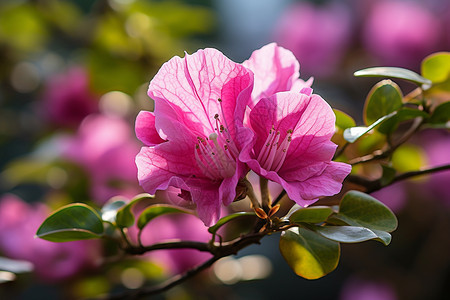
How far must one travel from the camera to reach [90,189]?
3.23ft

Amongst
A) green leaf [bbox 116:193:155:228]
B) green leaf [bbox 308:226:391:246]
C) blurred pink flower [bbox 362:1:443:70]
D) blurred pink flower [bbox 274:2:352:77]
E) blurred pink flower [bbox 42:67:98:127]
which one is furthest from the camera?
blurred pink flower [bbox 274:2:352:77]

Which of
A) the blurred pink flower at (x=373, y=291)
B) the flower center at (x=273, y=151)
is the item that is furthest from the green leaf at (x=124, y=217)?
the blurred pink flower at (x=373, y=291)

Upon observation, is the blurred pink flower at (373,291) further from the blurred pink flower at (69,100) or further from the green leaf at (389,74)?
Answer: the green leaf at (389,74)

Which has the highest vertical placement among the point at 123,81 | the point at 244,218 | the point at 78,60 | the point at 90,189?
the point at 78,60

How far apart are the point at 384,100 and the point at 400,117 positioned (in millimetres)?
22

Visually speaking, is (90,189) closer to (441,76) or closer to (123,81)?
(123,81)

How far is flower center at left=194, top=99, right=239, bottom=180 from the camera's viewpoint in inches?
17.1

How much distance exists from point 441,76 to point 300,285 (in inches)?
66.5

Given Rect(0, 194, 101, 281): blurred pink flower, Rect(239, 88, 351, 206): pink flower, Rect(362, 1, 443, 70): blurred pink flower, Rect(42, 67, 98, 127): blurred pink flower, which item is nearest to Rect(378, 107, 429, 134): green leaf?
Rect(239, 88, 351, 206): pink flower

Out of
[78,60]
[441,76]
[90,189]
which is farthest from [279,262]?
[441,76]

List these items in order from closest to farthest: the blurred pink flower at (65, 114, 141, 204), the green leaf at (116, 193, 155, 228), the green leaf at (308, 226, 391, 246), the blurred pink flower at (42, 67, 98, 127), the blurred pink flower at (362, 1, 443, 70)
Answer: the green leaf at (308, 226, 391, 246), the green leaf at (116, 193, 155, 228), the blurred pink flower at (65, 114, 141, 204), the blurred pink flower at (42, 67, 98, 127), the blurred pink flower at (362, 1, 443, 70)

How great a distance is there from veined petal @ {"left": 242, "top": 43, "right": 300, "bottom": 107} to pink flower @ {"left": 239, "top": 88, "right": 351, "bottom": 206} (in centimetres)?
5

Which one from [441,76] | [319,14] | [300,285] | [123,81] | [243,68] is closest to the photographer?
[243,68]

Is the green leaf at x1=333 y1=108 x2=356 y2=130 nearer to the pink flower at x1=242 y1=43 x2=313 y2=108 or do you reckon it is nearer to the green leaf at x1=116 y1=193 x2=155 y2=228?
the pink flower at x1=242 y1=43 x2=313 y2=108
